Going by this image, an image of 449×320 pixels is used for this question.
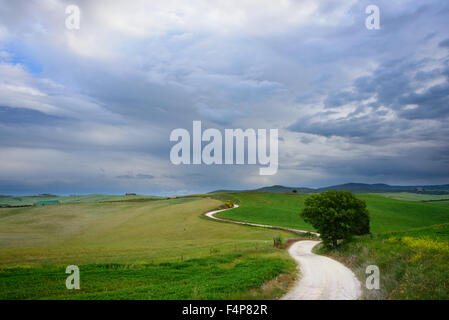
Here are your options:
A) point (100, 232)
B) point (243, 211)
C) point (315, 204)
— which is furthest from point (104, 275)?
point (243, 211)

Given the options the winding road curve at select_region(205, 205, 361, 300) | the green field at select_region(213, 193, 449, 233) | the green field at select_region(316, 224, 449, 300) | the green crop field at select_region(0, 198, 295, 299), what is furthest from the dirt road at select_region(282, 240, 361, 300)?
the green field at select_region(213, 193, 449, 233)

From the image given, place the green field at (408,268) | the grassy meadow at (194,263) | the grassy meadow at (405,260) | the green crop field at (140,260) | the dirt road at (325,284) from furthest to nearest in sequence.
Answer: the green crop field at (140,260), the grassy meadow at (194,263), the dirt road at (325,284), the grassy meadow at (405,260), the green field at (408,268)

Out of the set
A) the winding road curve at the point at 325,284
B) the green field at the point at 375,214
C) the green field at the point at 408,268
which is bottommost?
the green field at the point at 375,214

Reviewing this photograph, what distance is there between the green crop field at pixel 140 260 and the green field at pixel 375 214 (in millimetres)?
13488

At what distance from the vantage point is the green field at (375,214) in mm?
79625

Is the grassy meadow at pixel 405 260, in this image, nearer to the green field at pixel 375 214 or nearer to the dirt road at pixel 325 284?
the dirt road at pixel 325 284

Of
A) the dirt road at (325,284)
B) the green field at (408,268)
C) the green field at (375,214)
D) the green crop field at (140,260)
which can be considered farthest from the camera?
the green field at (375,214)

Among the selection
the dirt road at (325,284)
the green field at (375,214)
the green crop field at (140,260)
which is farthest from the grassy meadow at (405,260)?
the green field at (375,214)

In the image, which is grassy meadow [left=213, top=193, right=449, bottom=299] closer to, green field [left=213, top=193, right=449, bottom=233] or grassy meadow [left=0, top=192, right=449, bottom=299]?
grassy meadow [left=0, top=192, right=449, bottom=299]

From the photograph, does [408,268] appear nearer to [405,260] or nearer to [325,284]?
[405,260]

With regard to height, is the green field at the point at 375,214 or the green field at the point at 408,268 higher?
the green field at the point at 408,268

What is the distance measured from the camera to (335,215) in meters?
39.5

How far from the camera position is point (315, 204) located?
140ft

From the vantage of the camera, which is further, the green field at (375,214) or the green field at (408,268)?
the green field at (375,214)
